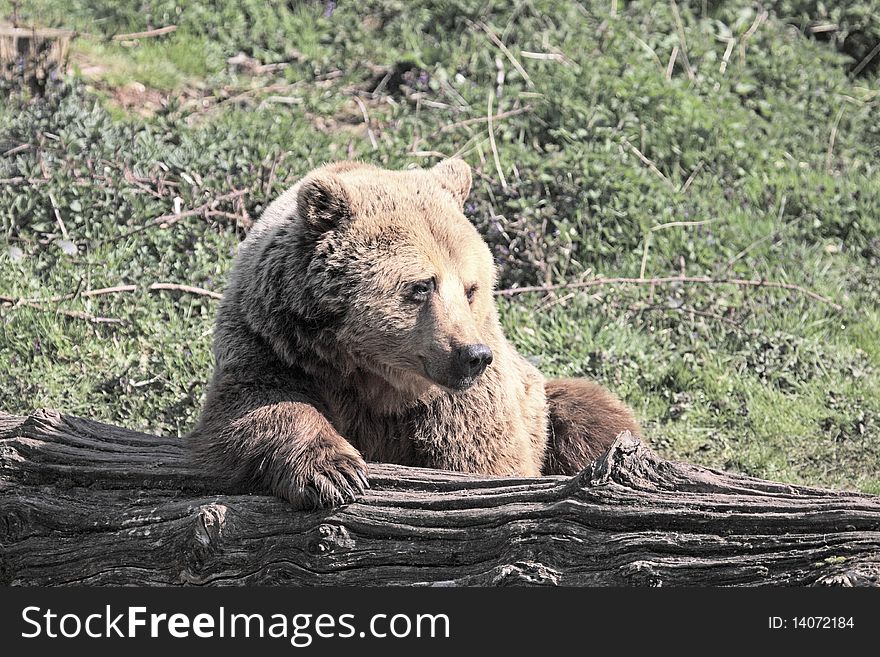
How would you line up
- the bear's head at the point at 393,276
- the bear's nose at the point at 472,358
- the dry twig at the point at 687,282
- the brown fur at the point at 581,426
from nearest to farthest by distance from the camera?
the bear's nose at the point at 472,358, the bear's head at the point at 393,276, the brown fur at the point at 581,426, the dry twig at the point at 687,282

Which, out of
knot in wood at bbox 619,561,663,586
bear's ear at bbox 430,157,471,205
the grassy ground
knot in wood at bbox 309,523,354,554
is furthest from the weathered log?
knot in wood at bbox 619,561,663,586

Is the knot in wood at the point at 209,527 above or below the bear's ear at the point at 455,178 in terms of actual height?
below

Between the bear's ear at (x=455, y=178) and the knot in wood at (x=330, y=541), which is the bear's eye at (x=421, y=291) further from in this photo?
the knot in wood at (x=330, y=541)

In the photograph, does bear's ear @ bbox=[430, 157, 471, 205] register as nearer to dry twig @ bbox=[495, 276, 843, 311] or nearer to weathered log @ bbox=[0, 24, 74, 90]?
dry twig @ bbox=[495, 276, 843, 311]

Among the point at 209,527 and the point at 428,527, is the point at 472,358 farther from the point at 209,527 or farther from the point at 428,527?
the point at 209,527

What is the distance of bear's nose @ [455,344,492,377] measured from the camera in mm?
4324

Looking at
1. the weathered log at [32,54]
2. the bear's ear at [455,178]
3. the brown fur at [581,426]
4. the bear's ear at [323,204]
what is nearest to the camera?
the bear's ear at [323,204]

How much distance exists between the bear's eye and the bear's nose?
0.33m

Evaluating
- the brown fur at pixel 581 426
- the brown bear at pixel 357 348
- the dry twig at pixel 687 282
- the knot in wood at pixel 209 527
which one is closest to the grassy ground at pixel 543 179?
the dry twig at pixel 687 282

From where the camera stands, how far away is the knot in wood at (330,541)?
13.2 feet

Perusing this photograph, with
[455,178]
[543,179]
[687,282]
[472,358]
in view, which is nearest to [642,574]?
[472,358]

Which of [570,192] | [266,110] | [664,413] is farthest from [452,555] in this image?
[266,110]

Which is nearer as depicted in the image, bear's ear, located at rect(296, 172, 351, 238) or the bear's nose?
the bear's nose

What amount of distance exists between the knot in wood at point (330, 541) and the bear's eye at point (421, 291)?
107 centimetres
